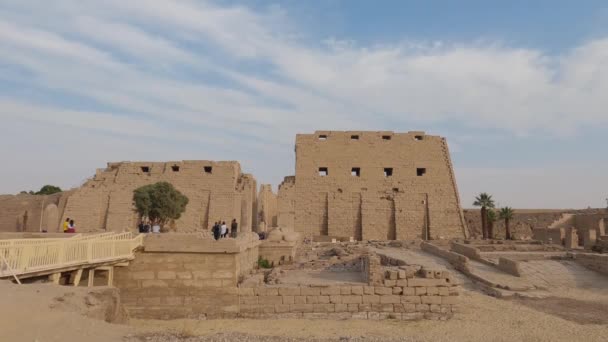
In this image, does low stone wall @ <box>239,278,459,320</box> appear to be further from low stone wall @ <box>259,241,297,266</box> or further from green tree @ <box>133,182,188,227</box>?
green tree @ <box>133,182,188,227</box>

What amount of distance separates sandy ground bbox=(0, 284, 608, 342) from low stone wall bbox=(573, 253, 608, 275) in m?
2.45

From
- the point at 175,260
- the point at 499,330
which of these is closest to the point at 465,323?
the point at 499,330

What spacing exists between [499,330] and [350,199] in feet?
65.2

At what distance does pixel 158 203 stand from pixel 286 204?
7.71m

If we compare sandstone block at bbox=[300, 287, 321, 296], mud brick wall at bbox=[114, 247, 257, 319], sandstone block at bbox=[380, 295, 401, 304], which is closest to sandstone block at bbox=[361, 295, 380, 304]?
sandstone block at bbox=[380, 295, 401, 304]

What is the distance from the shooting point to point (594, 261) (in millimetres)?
15352

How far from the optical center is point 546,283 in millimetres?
14008

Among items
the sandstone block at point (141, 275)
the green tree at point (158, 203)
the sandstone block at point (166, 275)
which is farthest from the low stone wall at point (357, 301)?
the green tree at point (158, 203)

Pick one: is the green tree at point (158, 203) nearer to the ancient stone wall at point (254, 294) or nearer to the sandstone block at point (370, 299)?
the ancient stone wall at point (254, 294)

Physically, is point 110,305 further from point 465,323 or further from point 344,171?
point 344,171

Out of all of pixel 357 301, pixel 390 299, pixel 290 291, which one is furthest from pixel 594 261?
pixel 290 291

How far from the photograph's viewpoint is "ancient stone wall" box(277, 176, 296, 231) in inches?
1121

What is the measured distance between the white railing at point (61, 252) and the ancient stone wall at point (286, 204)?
17.7 m

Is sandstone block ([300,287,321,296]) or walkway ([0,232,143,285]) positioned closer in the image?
walkway ([0,232,143,285])
